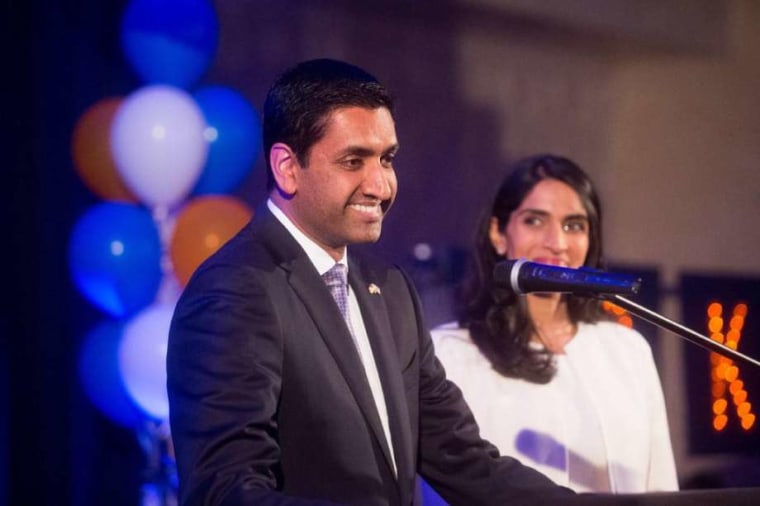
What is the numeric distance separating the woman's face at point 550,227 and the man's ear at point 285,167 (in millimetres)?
1029

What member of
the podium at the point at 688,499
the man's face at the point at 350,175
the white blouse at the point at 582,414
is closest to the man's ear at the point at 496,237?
the white blouse at the point at 582,414

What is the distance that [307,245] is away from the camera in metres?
1.73

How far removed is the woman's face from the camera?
8.43ft

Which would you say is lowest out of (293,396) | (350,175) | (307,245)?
(293,396)

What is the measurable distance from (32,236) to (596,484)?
1.81 metres

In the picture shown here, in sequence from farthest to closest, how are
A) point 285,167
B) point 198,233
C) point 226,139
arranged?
1. point 226,139
2. point 198,233
3. point 285,167

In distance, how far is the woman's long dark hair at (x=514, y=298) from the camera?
8.41 ft

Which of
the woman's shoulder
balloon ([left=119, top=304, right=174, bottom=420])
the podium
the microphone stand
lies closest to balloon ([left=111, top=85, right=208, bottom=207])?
balloon ([left=119, top=304, right=174, bottom=420])

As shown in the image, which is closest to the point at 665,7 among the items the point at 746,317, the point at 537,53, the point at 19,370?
the point at 537,53

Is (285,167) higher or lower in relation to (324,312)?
higher

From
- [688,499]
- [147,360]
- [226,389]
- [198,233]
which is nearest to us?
[688,499]

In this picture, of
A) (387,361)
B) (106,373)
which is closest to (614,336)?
(387,361)

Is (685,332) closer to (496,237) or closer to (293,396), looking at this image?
(293,396)

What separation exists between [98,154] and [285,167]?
1.50 meters
